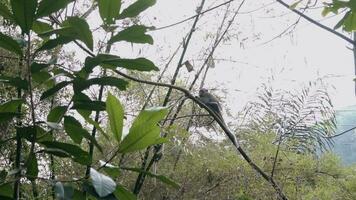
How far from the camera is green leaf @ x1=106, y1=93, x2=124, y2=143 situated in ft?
2.20

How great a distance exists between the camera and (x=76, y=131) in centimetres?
76

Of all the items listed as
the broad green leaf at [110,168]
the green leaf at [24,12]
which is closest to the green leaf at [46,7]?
the green leaf at [24,12]

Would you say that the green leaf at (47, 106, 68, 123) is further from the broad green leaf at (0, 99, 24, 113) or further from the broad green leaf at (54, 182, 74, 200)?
the broad green leaf at (54, 182, 74, 200)

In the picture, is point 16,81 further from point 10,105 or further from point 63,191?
point 63,191

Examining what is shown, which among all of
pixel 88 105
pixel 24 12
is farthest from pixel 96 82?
pixel 24 12

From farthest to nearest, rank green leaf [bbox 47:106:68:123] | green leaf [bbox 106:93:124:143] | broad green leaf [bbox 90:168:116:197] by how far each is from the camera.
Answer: green leaf [bbox 47:106:68:123], green leaf [bbox 106:93:124:143], broad green leaf [bbox 90:168:116:197]

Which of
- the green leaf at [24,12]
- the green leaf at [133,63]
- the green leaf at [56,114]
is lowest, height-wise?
the green leaf at [56,114]

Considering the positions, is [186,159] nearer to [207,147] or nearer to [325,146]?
[207,147]

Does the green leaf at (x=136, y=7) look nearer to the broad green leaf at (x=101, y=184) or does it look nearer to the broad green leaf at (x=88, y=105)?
the broad green leaf at (x=88, y=105)

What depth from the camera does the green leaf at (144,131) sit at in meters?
0.66

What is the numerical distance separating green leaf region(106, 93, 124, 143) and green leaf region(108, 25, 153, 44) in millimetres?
105

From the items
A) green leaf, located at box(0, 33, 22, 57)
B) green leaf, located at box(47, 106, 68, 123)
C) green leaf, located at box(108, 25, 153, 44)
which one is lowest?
green leaf, located at box(47, 106, 68, 123)

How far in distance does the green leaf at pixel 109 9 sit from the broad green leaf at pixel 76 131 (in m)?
0.19

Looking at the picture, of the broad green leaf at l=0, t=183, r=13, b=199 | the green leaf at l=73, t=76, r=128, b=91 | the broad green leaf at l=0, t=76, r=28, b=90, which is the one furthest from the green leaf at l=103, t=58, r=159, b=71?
the broad green leaf at l=0, t=183, r=13, b=199
